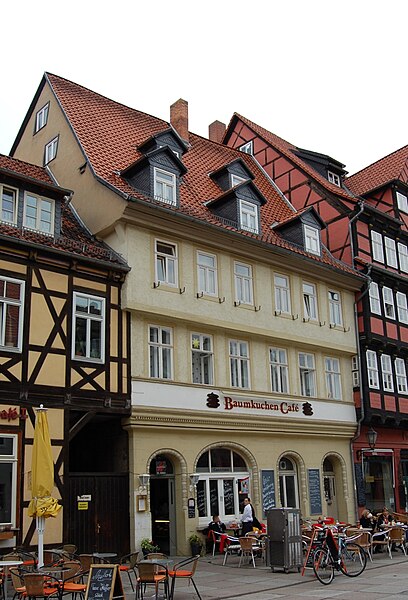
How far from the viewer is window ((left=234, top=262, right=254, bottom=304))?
23.0 metres

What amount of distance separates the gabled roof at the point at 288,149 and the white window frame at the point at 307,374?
6992mm

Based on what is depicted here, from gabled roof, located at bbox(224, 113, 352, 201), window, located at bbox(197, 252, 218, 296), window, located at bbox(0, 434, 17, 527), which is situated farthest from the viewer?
gabled roof, located at bbox(224, 113, 352, 201)

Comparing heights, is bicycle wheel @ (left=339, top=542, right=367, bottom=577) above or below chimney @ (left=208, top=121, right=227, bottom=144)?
Result: below

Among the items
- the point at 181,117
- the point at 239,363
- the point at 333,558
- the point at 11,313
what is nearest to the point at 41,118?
the point at 181,117

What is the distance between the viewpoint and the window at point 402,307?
2912 centimetres

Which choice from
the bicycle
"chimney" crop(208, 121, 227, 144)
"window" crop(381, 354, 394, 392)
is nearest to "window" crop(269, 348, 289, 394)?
"window" crop(381, 354, 394, 392)

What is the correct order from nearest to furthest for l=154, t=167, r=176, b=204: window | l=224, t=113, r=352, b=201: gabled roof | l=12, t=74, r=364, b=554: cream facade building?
l=12, t=74, r=364, b=554: cream facade building → l=154, t=167, r=176, b=204: window → l=224, t=113, r=352, b=201: gabled roof

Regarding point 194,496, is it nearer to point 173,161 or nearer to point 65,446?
point 65,446

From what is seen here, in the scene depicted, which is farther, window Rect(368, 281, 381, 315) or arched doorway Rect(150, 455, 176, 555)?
window Rect(368, 281, 381, 315)

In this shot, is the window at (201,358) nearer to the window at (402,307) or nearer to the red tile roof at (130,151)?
the red tile roof at (130,151)

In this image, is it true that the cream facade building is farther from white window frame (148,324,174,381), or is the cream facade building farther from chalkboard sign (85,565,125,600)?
chalkboard sign (85,565,125,600)

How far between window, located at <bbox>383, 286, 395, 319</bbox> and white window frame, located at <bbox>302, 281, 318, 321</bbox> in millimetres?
4091

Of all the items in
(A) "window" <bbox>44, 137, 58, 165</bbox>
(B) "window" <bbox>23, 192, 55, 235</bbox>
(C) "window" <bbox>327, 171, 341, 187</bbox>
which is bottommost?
(B) "window" <bbox>23, 192, 55, 235</bbox>

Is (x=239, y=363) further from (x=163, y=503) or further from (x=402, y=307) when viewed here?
(x=402, y=307)
